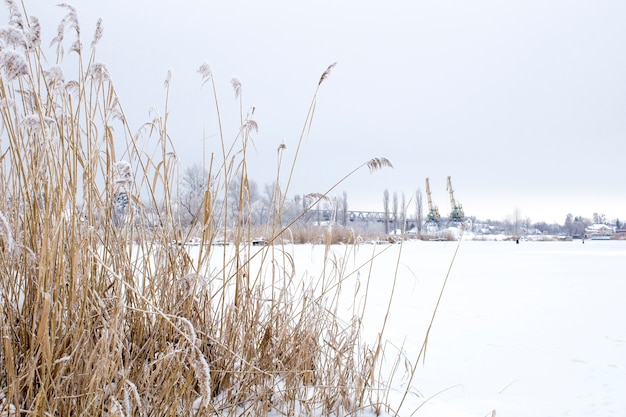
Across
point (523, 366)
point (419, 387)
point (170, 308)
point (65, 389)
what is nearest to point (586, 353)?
point (523, 366)

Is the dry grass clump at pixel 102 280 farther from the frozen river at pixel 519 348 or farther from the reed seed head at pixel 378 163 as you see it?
the frozen river at pixel 519 348

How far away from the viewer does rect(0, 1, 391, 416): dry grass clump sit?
2.15 feet

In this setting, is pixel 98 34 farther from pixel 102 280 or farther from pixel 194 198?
pixel 194 198

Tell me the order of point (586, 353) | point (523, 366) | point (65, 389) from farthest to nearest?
point (586, 353) → point (523, 366) → point (65, 389)

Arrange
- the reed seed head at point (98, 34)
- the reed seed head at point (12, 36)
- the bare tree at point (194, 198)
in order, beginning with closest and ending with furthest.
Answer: the reed seed head at point (12, 36)
the reed seed head at point (98, 34)
the bare tree at point (194, 198)

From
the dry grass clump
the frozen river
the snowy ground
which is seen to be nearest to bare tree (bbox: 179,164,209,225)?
the dry grass clump

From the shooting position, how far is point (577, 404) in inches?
52.6

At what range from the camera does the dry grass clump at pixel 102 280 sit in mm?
654

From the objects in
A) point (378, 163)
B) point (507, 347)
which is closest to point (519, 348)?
point (507, 347)

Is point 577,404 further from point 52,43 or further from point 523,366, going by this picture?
point 52,43

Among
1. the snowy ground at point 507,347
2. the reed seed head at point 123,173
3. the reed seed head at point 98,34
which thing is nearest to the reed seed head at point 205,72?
the reed seed head at point 98,34

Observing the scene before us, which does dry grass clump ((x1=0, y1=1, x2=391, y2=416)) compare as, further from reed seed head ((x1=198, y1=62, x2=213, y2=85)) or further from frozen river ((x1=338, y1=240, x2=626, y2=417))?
frozen river ((x1=338, y1=240, x2=626, y2=417))

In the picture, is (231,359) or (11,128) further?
(231,359)

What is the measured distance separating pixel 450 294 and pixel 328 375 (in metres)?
2.81
